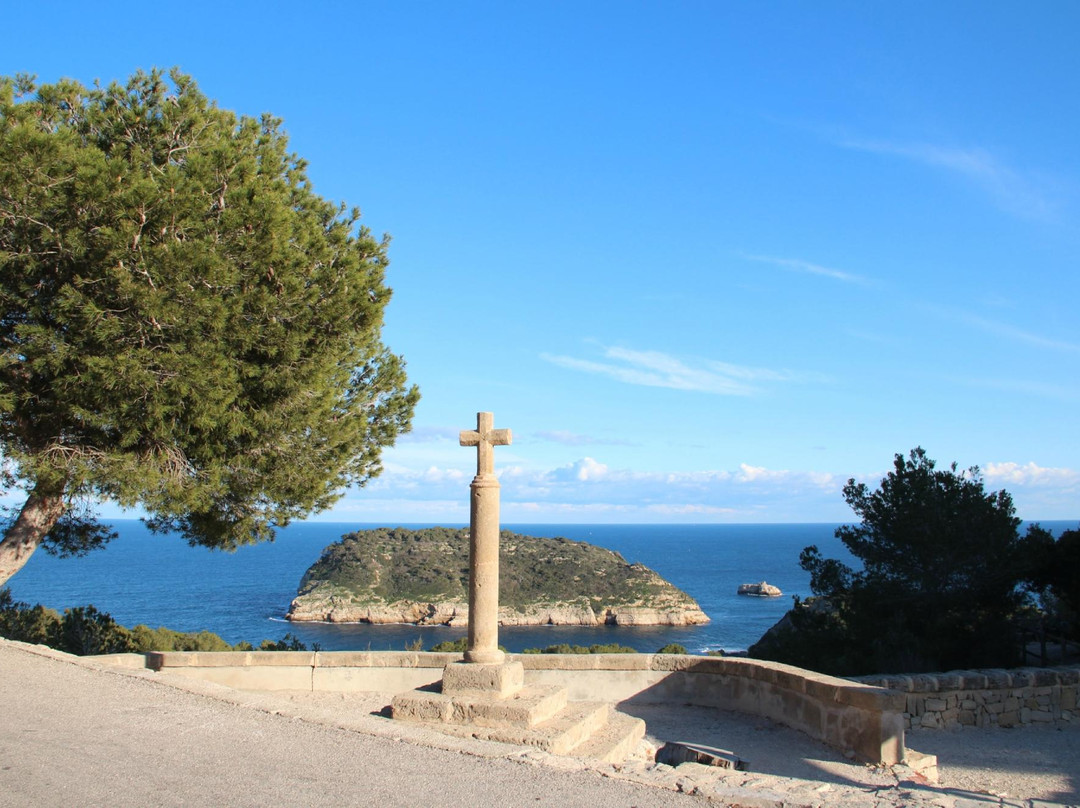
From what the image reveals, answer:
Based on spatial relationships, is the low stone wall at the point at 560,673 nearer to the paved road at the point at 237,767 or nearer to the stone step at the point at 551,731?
the stone step at the point at 551,731

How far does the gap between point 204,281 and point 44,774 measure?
5372 mm

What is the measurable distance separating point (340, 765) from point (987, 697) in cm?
741

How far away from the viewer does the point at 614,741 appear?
22.0 ft

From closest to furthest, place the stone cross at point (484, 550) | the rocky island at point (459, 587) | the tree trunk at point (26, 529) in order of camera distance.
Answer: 1. the stone cross at point (484, 550)
2. the tree trunk at point (26, 529)
3. the rocky island at point (459, 587)

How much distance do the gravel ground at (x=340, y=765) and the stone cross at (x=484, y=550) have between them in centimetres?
118

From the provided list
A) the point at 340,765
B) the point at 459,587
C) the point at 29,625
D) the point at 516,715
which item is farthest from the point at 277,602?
the point at 340,765

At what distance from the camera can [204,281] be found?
890 centimetres

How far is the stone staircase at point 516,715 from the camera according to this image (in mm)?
6266

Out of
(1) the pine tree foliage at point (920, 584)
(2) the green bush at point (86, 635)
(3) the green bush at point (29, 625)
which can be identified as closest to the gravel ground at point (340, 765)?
(2) the green bush at point (86, 635)

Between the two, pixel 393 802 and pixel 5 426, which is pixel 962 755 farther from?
pixel 5 426

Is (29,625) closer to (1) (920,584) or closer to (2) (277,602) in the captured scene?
(1) (920,584)

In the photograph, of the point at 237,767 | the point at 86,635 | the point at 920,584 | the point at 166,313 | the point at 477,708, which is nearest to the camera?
the point at 237,767

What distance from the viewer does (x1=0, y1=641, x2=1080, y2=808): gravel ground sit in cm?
462

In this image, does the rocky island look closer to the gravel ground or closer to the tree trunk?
the tree trunk
